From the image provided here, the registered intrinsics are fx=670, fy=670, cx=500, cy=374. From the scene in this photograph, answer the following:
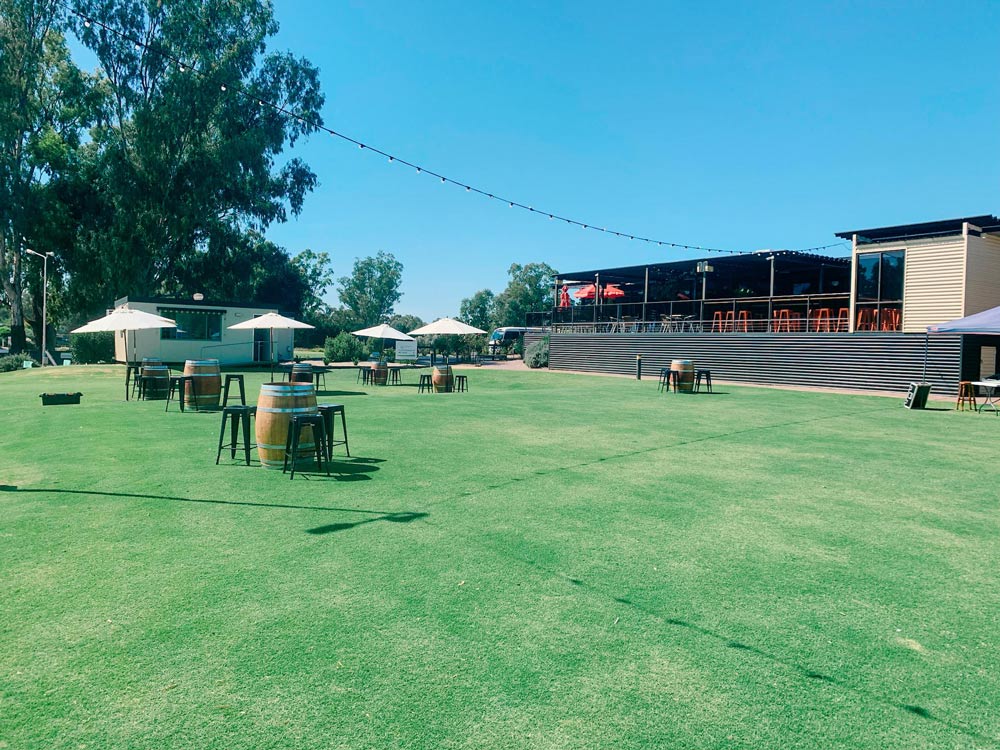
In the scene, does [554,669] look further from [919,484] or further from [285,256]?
[285,256]

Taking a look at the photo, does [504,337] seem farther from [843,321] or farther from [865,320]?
[865,320]

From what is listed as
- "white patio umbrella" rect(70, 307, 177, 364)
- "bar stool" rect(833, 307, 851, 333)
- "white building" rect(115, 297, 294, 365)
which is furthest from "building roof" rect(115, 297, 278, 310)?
"bar stool" rect(833, 307, 851, 333)

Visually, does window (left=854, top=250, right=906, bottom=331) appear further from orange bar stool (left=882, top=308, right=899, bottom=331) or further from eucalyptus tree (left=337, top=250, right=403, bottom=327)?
eucalyptus tree (left=337, top=250, right=403, bottom=327)

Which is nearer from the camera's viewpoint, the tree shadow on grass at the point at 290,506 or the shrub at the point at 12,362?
the tree shadow on grass at the point at 290,506

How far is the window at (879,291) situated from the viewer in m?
21.6

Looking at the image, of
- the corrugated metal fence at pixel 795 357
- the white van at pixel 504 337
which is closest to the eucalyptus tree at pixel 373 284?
the white van at pixel 504 337

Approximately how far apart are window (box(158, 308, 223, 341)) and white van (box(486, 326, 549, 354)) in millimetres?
17109

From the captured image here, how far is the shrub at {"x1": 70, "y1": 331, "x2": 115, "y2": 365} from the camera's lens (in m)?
30.2

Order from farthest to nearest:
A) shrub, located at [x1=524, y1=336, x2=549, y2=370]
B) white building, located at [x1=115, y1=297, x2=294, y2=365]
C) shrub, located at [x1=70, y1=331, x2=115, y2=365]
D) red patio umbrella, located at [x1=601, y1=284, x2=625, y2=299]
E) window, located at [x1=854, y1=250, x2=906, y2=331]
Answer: red patio umbrella, located at [x1=601, y1=284, x2=625, y2=299], shrub, located at [x1=524, y1=336, x2=549, y2=370], shrub, located at [x1=70, y1=331, x2=115, y2=365], white building, located at [x1=115, y1=297, x2=294, y2=365], window, located at [x1=854, y1=250, x2=906, y2=331]

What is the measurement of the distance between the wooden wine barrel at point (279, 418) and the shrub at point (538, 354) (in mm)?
27357

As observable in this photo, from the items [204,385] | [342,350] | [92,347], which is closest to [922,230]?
[204,385]

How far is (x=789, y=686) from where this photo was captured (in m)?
2.93

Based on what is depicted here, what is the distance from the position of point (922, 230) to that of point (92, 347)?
109ft

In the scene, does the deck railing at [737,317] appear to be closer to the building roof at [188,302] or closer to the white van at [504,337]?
the white van at [504,337]
